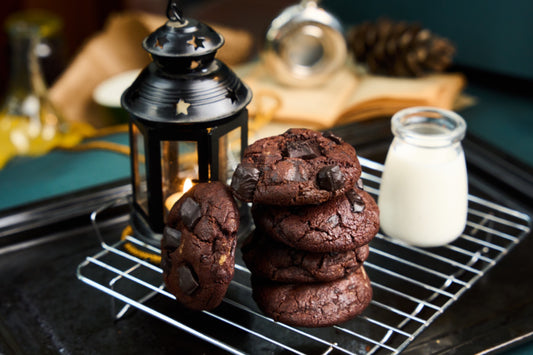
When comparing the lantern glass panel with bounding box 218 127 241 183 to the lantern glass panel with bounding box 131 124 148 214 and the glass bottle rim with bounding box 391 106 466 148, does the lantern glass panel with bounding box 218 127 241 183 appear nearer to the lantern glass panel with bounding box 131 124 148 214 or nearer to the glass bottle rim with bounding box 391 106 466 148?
the lantern glass panel with bounding box 131 124 148 214

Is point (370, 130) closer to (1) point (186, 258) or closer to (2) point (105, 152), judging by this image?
(2) point (105, 152)

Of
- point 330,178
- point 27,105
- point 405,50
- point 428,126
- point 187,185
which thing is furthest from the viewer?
point 405,50

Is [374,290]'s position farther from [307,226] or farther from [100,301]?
[100,301]

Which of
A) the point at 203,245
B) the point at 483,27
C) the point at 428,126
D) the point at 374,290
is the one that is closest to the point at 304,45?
the point at 483,27

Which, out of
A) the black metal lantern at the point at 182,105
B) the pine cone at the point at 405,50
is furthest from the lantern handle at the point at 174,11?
the pine cone at the point at 405,50

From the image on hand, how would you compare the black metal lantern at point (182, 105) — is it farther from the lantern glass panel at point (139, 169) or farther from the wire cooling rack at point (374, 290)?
the wire cooling rack at point (374, 290)

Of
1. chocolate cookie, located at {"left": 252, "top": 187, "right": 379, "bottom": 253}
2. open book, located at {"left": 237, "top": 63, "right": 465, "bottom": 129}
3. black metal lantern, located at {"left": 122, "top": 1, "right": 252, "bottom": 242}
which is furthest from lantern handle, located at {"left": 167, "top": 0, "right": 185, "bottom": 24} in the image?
open book, located at {"left": 237, "top": 63, "right": 465, "bottom": 129}
